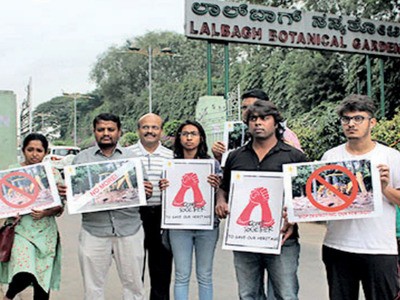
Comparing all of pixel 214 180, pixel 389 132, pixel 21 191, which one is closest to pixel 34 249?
pixel 21 191

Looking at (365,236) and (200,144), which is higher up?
(200,144)

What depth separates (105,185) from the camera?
11.0 ft

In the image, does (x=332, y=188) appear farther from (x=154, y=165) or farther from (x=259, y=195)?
(x=154, y=165)

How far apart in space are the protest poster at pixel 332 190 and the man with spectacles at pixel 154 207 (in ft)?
4.28

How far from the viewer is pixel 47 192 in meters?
3.44

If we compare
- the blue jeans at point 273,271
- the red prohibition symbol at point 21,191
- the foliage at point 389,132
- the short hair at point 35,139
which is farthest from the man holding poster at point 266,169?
the foliage at point 389,132

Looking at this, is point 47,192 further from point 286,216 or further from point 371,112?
point 371,112

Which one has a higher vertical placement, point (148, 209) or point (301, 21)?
point (301, 21)

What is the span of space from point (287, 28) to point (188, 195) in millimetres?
9092

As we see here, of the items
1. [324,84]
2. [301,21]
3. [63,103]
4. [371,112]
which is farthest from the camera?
[63,103]

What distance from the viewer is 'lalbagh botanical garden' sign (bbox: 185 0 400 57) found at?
35.0ft

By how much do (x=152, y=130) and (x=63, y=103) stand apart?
76.4 meters

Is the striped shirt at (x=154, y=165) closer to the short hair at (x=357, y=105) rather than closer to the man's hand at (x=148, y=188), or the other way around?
the man's hand at (x=148, y=188)

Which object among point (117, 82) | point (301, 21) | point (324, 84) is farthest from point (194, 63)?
point (301, 21)
